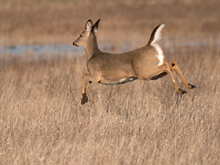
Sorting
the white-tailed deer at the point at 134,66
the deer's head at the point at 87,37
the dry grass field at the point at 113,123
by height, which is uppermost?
the deer's head at the point at 87,37

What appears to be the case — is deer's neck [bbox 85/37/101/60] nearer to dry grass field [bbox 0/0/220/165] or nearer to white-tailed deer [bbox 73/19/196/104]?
white-tailed deer [bbox 73/19/196/104]

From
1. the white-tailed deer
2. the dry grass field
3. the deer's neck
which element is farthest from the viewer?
the deer's neck

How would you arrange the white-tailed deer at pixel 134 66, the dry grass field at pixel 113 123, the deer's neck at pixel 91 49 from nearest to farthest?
the dry grass field at pixel 113 123 → the white-tailed deer at pixel 134 66 → the deer's neck at pixel 91 49

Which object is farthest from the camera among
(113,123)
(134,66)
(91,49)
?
(91,49)

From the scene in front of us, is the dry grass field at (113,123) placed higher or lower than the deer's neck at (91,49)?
lower

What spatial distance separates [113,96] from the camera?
9.02 m

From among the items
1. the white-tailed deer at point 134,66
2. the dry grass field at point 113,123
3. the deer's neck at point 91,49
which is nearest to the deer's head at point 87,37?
the deer's neck at point 91,49

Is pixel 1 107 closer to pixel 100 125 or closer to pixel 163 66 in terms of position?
pixel 100 125

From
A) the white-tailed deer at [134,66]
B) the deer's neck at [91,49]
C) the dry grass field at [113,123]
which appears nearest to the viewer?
the dry grass field at [113,123]

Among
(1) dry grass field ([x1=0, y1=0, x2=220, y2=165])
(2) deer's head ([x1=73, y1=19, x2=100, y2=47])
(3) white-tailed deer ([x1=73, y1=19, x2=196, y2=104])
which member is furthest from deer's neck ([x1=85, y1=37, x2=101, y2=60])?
(1) dry grass field ([x1=0, y1=0, x2=220, y2=165])

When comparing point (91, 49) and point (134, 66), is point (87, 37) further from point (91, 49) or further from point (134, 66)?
point (134, 66)

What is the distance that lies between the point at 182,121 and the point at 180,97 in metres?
1.33

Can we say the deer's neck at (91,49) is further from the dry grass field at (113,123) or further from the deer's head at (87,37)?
the dry grass field at (113,123)

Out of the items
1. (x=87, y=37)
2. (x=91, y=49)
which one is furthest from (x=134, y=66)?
(x=87, y=37)
